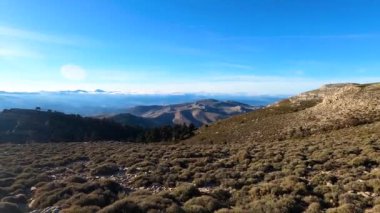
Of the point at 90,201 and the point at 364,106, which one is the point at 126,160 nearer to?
the point at 90,201

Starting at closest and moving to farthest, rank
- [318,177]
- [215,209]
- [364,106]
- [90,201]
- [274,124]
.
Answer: [215,209] → [90,201] → [318,177] → [364,106] → [274,124]

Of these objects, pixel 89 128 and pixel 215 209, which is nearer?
pixel 215 209

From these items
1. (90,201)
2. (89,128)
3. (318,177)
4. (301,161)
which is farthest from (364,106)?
(89,128)

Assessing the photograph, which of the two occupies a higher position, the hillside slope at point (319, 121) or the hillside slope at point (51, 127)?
the hillside slope at point (319, 121)

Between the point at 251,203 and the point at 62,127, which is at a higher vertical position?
the point at 251,203

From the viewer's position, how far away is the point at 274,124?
57.8m

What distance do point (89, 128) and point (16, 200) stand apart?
484 feet

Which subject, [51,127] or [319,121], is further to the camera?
[51,127]

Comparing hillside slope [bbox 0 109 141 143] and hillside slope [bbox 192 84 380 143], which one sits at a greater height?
hillside slope [bbox 192 84 380 143]

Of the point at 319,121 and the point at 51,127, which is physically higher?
the point at 319,121

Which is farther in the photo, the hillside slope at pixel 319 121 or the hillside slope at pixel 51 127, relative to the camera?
the hillside slope at pixel 51 127

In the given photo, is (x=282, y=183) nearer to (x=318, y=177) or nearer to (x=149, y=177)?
(x=318, y=177)

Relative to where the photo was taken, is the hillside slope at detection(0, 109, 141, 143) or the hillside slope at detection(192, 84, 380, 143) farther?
the hillside slope at detection(0, 109, 141, 143)

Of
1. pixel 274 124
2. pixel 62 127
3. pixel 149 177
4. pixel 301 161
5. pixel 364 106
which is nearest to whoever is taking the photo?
pixel 149 177
